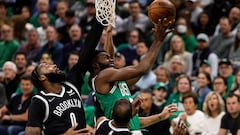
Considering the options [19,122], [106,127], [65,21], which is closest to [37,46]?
[65,21]

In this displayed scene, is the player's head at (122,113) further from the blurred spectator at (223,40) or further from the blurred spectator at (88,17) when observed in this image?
the blurred spectator at (88,17)

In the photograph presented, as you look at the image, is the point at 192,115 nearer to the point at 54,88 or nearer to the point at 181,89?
the point at 181,89

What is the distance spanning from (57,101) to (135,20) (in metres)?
8.55

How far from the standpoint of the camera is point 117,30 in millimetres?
15570

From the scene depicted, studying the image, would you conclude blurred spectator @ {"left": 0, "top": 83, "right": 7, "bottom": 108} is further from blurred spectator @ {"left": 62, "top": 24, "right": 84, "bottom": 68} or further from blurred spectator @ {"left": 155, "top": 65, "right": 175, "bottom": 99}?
blurred spectator @ {"left": 155, "top": 65, "right": 175, "bottom": 99}

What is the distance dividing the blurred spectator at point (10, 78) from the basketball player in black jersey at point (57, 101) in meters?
6.14

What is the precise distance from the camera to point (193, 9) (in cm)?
1585

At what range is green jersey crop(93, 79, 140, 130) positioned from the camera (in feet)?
25.4

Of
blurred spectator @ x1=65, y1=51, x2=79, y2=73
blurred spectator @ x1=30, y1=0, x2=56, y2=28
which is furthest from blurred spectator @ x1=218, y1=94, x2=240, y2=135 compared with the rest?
blurred spectator @ x1=30, y1=0, x2=56, y2=28

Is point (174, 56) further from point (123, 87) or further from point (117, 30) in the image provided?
point (123, 87)

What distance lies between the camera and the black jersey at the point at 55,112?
283 inches

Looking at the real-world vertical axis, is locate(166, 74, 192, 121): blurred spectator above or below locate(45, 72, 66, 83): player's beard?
below

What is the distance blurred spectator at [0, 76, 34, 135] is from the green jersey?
4346mm

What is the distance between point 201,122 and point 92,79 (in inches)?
144
